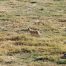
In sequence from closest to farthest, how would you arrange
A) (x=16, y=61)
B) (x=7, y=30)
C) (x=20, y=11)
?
(x=16, y=61) < (x=7, y=30) < (x=20, y=11)

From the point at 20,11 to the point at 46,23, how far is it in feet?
23.7

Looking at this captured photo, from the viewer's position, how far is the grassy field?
626 inches

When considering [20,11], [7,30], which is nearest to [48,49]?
[7,30]

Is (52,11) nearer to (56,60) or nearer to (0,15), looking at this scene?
(0,15)

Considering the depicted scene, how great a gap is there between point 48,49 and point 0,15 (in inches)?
516

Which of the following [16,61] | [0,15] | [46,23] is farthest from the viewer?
[0,15]

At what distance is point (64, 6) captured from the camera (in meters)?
36.9

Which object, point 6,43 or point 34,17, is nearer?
point 6,43

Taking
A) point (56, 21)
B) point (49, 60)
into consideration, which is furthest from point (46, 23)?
point (49, 60)

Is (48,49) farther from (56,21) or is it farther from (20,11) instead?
(20,11)

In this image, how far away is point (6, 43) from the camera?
62.1 feet

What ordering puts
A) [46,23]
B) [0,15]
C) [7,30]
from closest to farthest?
[7,30], [46,23], [0,15]

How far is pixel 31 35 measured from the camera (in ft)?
71.6

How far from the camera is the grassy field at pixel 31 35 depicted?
15.9m
